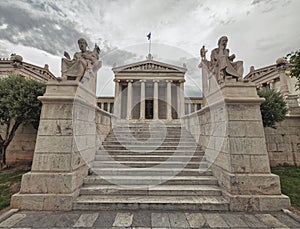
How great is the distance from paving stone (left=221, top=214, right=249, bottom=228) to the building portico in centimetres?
2098

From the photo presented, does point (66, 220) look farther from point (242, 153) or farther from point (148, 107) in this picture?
point (148, 107)

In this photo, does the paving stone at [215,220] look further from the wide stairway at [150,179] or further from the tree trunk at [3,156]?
the tree trunk at [3,156]

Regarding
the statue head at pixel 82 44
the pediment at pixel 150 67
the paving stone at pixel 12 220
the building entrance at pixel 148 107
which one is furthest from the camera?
the building entrance at pixel 148 107

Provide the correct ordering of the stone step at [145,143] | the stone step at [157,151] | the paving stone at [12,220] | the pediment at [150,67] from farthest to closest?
1. the pediment at [150,67]
2. the stone step at [145,143]
3. the stone step at [157,151]
4. the paving stone at [12,220]

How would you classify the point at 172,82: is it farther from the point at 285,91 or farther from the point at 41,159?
the point at 41,159

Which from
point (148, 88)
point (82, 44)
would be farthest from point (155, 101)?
point (82, 44)

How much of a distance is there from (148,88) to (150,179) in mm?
25019

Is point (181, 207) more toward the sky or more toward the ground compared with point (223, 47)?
more toward the ground

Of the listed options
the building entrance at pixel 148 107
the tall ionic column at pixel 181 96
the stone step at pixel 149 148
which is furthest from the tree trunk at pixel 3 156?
the tall ionic column at pixel 181 96

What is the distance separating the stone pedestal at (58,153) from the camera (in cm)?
336

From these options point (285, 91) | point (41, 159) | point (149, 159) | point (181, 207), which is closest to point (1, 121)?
point (41, 159)

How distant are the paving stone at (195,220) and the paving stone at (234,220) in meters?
0.45

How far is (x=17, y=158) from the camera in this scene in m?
7.75

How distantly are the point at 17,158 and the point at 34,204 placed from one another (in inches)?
239
